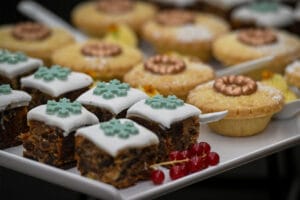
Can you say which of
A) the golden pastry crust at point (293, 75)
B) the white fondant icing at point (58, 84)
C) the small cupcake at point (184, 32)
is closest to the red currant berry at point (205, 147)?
the white fondant icing at point (58, 84)

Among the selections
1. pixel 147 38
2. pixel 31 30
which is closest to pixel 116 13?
pixel 147 38

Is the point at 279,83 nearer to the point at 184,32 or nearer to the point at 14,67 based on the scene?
the point at 184,32

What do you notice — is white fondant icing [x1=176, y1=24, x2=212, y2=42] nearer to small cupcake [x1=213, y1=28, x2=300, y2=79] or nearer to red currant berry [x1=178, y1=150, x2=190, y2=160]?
small cupcake [x1=213, y1=28, x2=300, y2=79]

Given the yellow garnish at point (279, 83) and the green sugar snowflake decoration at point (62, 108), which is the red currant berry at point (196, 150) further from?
the yellow garnish at point (279, 83)

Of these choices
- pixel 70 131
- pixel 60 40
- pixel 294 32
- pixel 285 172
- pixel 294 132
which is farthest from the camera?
pixel 285 172

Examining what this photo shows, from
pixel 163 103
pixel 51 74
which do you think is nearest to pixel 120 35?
pixel 51 74

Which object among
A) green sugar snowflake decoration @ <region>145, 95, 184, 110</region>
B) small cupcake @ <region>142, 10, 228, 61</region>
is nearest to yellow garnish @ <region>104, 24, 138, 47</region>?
small cupcake @ <region>142, 10, 228, 61</region>

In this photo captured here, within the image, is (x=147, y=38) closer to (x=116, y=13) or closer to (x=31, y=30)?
(x=116, y=13)
